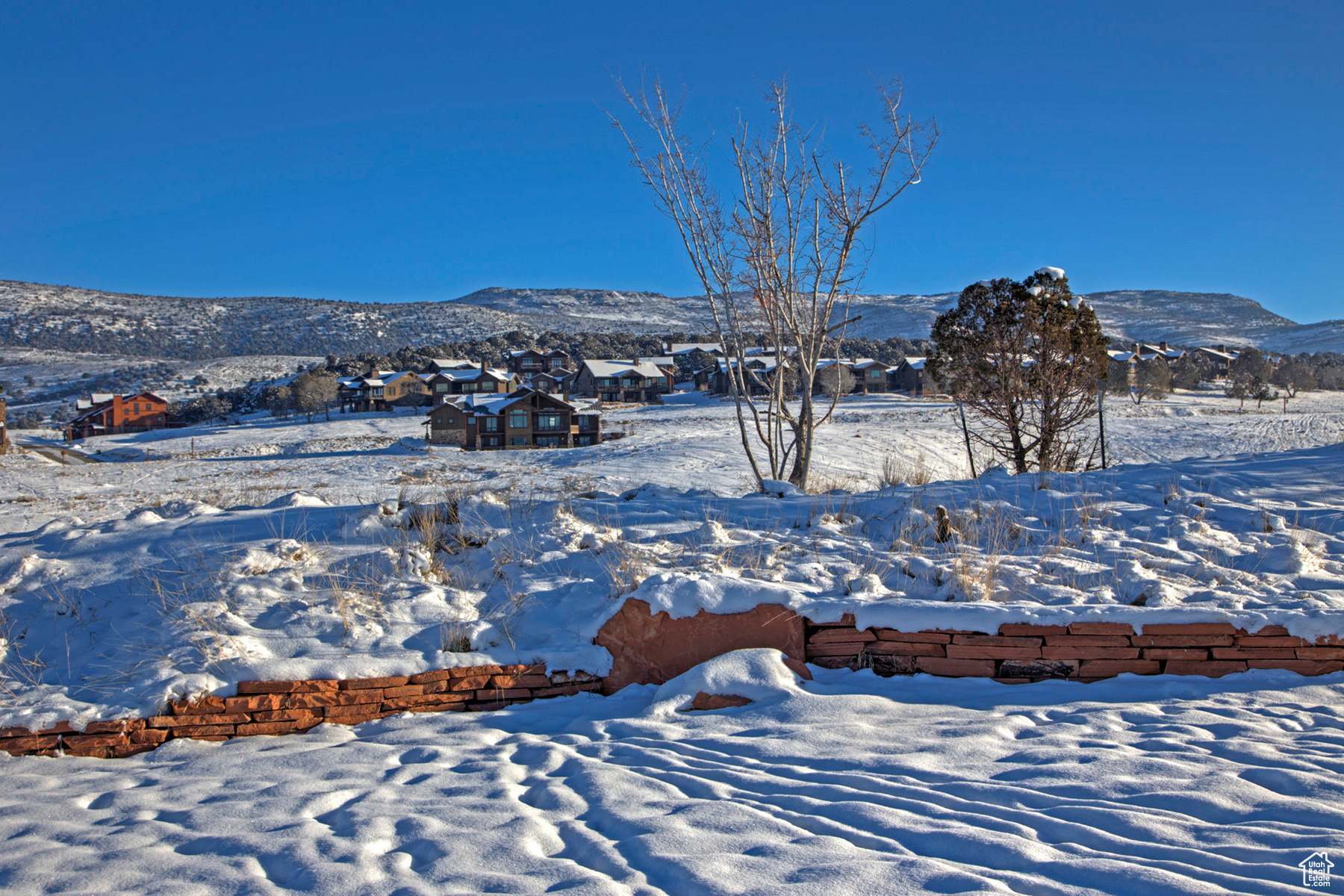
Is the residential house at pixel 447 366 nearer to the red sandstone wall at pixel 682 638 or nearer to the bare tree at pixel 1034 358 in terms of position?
the bare tree at pixel 1034 358

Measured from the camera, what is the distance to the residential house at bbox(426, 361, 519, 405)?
216ft

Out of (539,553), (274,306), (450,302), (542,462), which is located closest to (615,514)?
(539,553)

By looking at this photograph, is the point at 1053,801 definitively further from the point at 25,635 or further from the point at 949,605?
the point at 25,635

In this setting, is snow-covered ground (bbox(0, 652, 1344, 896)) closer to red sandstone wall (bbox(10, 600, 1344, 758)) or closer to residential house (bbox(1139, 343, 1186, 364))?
red sandstone wall (bbox(10, 600, 1344, 758))

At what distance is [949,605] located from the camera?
4648mm

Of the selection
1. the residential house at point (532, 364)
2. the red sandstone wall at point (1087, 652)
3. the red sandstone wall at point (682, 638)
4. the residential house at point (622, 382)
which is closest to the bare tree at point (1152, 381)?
the residential house at point (622, 382)

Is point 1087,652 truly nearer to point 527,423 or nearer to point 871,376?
point 527,423

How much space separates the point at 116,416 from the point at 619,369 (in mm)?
43196

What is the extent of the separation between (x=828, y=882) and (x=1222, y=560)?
515 cm

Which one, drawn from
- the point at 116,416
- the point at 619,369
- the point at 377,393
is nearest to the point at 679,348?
the point at 619,369

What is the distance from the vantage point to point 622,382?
71000 millimetres

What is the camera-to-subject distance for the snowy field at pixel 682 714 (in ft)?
8.96

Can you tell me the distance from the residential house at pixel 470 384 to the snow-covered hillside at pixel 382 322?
28.3 m

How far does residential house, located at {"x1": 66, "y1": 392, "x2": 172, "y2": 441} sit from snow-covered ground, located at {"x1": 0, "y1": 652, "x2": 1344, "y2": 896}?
69.9 meters
